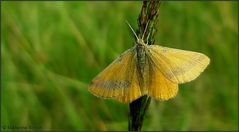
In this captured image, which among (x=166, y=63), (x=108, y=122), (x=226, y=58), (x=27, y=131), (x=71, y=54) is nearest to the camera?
(x=166, y=63)

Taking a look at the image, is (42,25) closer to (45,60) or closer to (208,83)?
(45,60)

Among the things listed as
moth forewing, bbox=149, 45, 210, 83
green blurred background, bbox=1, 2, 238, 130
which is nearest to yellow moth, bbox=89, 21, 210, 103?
moth forewing, bbox=149, 45, 210, 83

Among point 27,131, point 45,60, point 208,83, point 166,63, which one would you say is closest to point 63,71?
point 45,60

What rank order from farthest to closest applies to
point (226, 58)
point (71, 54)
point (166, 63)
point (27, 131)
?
point (226, 58)
point (71, 54)
point (27, 131)
point (166, 63)

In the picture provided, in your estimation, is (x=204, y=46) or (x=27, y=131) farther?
(x=204, y=46)

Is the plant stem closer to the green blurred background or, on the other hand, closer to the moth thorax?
the moth thorax

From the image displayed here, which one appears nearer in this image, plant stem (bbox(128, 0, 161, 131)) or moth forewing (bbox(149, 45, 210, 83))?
plant stem (bbox(128, 0, 161, 131))
